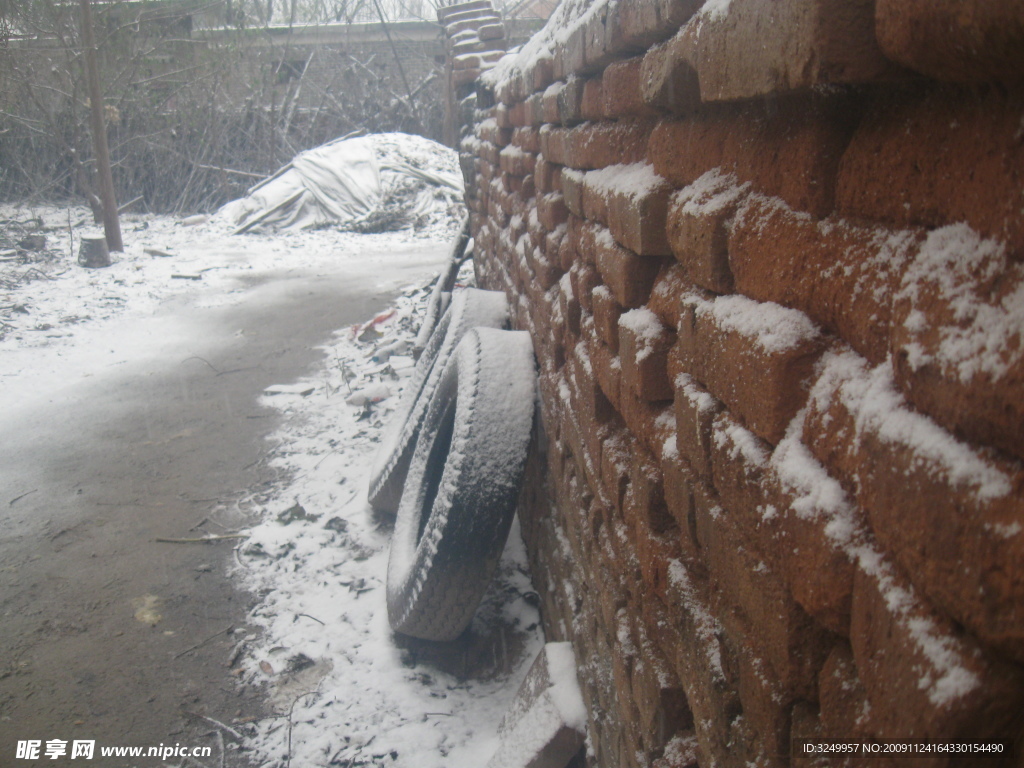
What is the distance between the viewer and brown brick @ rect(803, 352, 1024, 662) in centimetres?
41

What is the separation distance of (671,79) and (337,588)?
2340 millimetres

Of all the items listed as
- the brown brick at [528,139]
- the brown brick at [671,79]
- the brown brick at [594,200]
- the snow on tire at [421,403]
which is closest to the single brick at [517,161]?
the brown brick at [528,139]

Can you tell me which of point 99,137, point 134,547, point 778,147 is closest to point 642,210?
point 778,147

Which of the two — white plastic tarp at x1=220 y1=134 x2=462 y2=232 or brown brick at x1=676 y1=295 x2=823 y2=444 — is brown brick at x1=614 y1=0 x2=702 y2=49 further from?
white plastic tarp at x1=220 y1=134 x2=462 y2=232

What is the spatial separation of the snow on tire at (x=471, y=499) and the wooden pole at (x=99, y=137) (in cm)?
837

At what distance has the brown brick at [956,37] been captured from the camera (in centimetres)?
39

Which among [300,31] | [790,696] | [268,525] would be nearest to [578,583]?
[790,696]

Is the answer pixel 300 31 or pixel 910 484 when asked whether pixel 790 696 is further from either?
pixel 300 31

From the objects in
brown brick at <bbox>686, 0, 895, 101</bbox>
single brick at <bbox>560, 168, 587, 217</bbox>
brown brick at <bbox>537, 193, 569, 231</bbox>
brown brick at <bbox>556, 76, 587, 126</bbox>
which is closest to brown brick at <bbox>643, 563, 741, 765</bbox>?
brown brick at <bbox>686, 0, 895, 101</bbox>

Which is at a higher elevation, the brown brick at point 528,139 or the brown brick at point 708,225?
the brown brick at point 528,139

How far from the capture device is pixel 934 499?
1.51 ft

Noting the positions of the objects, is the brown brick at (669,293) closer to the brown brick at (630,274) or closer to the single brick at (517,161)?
the brown brick at (630,274)

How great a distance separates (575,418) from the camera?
1.80m

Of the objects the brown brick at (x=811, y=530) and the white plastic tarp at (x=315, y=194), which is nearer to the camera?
the brown brick at (x=811, y=530)
